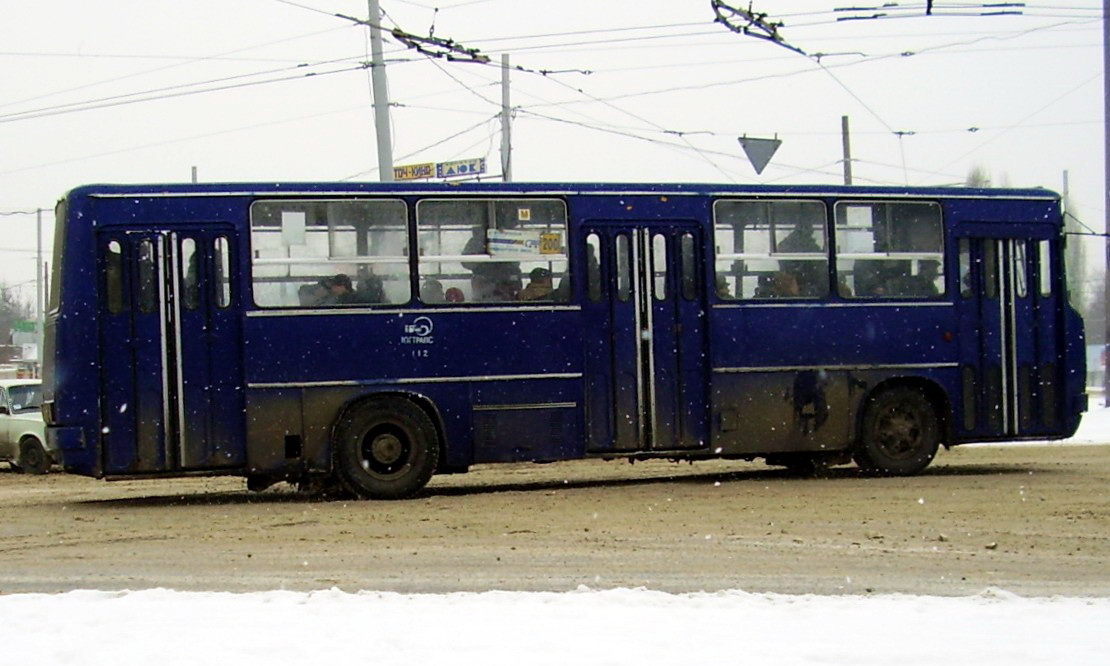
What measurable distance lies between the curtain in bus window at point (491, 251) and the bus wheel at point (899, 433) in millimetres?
3811

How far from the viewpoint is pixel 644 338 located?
15.8 meters

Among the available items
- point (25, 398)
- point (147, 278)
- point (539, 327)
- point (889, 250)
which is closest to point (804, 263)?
point (889, 250)

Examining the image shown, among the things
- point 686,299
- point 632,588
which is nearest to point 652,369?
point 686,299

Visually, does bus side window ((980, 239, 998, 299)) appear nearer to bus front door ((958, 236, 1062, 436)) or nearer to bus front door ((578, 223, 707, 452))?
bus front door ((958, 236, 1062, 436))

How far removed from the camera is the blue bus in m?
14.6

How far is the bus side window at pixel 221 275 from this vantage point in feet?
48.2

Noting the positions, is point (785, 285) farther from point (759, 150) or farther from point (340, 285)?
point (759, 150)

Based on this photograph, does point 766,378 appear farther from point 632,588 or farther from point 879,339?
point 632,588

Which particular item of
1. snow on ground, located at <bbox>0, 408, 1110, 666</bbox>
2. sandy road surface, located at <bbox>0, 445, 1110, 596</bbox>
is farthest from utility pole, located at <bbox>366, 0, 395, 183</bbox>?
snow on ground, located at <bbox>0, 408, 1110, 666</bbox>

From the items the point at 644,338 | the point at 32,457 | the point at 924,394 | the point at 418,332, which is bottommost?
the point at 32,457

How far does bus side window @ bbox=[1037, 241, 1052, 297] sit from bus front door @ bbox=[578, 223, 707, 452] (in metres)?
4.14

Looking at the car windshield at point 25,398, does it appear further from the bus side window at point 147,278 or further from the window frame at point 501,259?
the window frame at point 501,259

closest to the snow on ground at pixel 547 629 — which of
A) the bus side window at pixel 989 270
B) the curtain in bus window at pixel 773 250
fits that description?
the curtain in bus window at pixel 773 250

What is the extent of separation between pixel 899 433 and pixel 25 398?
14.7 m
